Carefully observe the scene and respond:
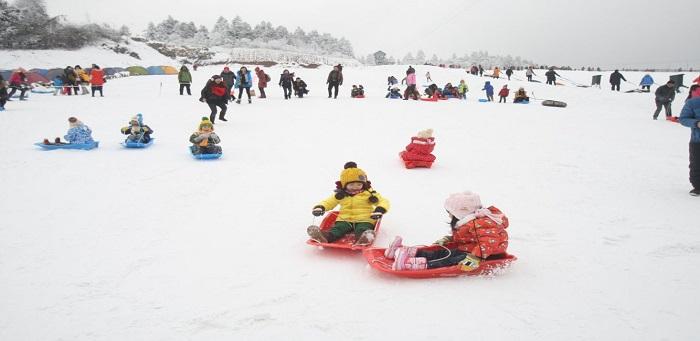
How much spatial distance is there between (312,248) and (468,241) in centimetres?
172

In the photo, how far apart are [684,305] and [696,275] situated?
744 millimetres

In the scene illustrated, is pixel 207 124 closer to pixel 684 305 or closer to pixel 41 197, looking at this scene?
pixel 41 197

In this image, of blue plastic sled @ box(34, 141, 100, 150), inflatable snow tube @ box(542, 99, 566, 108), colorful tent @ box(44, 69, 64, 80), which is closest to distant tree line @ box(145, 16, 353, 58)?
colorful tent @ box(44, 69, 64, 80)

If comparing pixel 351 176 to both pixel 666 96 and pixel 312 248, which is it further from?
pixel 666 96

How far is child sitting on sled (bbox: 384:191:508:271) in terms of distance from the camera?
12.2 feet

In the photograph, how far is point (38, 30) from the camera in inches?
1655

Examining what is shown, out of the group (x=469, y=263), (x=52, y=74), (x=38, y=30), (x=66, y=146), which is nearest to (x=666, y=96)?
(x=469, y=263)

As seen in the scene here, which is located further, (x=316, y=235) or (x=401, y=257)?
(x=316, y=235)

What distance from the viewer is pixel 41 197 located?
20.2 feet

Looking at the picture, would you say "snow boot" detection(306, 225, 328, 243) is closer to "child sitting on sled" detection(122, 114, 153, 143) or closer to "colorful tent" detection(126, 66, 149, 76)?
"child sitting on sled" detection(122, 114, 153, 143)

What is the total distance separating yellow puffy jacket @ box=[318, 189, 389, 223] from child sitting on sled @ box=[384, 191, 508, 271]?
972 millimetres

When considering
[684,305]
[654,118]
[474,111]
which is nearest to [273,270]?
[684,305]

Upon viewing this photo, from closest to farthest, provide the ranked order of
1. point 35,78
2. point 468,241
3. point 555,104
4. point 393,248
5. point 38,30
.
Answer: point 468,241, point 393,248, point 555,104, point 35,78, point 38,30

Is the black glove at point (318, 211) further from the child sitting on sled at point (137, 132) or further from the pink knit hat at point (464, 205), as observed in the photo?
the child sitting on sled at point (137, 132)
